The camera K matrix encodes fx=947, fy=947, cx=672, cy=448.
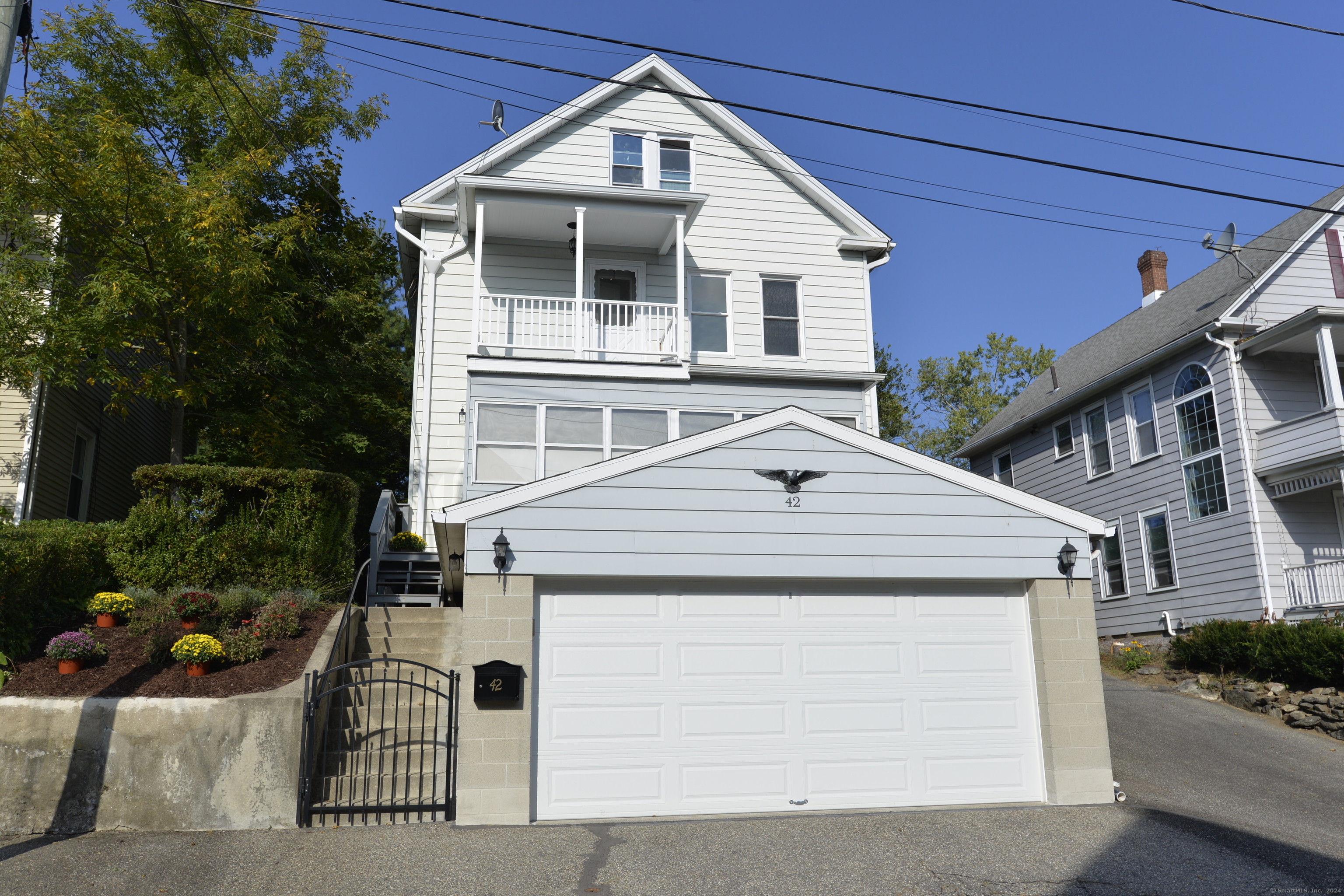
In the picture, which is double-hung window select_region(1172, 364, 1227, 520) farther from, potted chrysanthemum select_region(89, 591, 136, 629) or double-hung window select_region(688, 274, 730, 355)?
potted chrysanthemum select_region(89, 591, 136, 629)

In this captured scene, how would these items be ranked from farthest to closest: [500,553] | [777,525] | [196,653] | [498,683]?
[777,525] < [196,653] < [500,553] < [498,683]

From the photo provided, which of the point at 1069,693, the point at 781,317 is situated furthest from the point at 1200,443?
the point at 1069,693

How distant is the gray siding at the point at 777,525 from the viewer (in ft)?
27.2

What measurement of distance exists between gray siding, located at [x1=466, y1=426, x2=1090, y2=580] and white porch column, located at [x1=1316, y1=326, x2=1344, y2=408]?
27.9ft

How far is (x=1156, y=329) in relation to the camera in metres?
18.9

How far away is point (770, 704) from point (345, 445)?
467 inches

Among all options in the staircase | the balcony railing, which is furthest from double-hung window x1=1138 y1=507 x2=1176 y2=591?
the staircase

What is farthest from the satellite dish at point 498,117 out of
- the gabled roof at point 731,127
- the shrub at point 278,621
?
the shrub at point 278,621

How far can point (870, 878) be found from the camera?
631 cm

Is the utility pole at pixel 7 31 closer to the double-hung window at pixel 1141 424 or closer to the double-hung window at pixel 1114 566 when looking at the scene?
the double-hung window at pixel 1141 424

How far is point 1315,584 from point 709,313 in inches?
404

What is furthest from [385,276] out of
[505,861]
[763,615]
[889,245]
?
[505,861]

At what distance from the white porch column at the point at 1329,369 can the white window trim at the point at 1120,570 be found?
16.3 feet

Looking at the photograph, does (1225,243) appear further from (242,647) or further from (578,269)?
(242,647)
